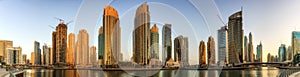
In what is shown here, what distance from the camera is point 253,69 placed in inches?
782

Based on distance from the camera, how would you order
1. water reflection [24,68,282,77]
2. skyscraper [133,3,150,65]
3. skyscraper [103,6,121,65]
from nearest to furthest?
skyscraper [103,6,121,65] → skyscraper [133,3,150,65] → water reflection [24,68,282,77]

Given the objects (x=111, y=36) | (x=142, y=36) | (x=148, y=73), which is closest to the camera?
(x=111, y=36)

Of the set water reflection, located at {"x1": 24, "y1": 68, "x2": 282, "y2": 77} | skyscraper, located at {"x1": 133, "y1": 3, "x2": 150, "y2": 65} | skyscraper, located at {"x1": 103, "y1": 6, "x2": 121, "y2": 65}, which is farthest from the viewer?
water reflection, located at {"x1": 24, "y1": 68, "x2": 282, "y2": 77}

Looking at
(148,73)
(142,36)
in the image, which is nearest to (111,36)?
(142,36)

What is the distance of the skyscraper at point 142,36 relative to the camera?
10.1 ft

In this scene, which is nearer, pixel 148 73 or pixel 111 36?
pixel 111 36

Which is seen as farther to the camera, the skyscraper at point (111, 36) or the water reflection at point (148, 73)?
the water reflection at point (148, 73)

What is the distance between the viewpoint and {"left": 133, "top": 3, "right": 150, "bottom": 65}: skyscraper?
3086mm

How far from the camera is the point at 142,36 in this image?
3.45m

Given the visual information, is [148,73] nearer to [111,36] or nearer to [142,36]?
[142,36]

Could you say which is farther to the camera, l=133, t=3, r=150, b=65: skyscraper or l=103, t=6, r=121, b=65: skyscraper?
l=133, t=3, r=150, b=65: skyscraper

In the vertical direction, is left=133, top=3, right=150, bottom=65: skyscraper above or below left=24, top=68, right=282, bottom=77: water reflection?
above

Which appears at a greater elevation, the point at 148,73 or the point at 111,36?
the point at 111,36

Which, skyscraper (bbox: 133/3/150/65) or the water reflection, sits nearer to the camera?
skyscraper (bbox: 133/3/150/65)
